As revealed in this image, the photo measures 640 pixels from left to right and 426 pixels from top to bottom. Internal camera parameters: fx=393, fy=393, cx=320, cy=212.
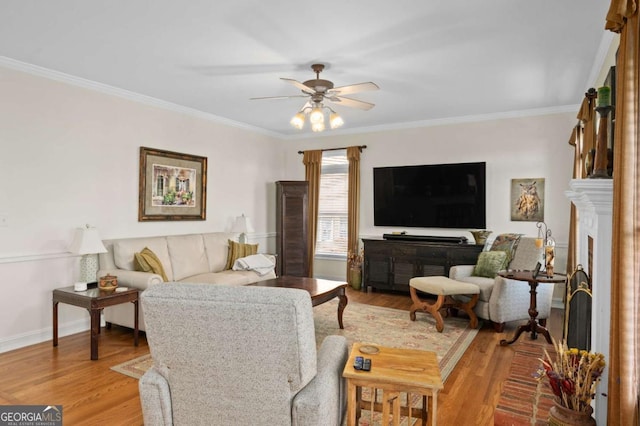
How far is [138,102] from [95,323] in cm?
267

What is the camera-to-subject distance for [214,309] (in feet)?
5.01

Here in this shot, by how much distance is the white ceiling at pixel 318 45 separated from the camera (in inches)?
106

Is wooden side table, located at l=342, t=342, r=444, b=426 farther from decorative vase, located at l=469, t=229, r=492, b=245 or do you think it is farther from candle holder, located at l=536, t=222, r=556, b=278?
decorative vase, located at l=469, t=229, r=492, b=245

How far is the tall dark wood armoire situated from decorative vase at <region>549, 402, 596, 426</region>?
4908 millimetres

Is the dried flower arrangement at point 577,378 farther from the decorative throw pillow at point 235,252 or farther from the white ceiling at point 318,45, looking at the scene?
the decorative throw pillow at point 235,252

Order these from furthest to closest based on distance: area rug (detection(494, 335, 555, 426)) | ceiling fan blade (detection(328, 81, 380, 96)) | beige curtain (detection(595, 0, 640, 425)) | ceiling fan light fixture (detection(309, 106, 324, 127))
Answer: ceiling fan light fixture (detection(309, 106, 324, 127))
ceiling fan blade (detection(328, 81, 380, 96))
area rug (detection(494, 335, 555, 426))
beige curtain (detection(595, 0, 640, 425))

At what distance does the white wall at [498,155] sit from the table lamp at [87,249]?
13.1ft

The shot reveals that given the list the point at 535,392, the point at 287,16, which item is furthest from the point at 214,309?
the point at 535,392

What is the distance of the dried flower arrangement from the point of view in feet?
6.15

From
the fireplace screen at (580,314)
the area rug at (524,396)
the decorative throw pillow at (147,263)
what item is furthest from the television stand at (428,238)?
the decorative throw pillow at (147,263)

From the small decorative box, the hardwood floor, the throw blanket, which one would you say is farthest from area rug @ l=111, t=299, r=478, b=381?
the throw blanket

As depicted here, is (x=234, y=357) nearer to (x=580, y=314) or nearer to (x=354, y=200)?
(x=580, y=314)

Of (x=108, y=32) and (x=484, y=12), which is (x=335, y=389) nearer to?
(x=484, y=12)

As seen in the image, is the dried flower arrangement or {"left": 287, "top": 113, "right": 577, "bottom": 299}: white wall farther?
{"left": 287, "top": 113, "right": 577, "bottom": 299}: white wall
